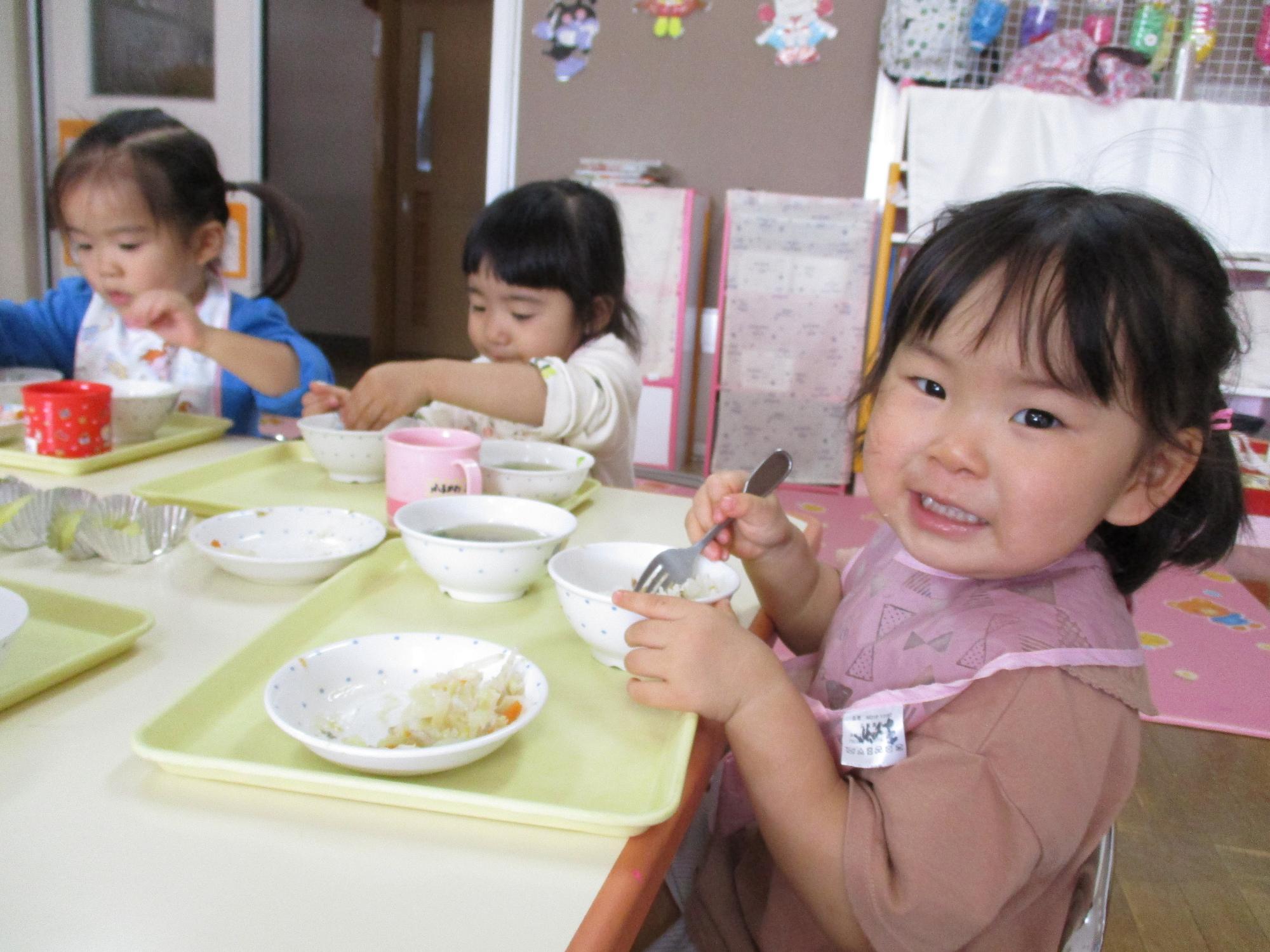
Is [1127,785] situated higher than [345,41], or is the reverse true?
[345,41]

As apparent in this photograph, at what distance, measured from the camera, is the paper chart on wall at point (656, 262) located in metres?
3.53

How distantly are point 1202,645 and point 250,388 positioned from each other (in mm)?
2290

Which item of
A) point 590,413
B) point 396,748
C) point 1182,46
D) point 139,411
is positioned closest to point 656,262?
point 1182,46

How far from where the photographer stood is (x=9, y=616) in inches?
21.1

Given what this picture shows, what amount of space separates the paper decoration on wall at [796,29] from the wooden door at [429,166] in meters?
2.29

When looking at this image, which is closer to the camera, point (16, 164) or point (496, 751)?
point (496, 751)

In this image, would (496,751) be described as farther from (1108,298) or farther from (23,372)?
(23,372)

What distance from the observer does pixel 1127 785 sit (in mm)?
604

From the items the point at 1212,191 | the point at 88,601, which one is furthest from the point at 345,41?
the point at 88,601

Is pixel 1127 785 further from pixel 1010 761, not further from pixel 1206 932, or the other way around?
pixel 1206 932

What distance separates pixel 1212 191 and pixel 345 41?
491cm

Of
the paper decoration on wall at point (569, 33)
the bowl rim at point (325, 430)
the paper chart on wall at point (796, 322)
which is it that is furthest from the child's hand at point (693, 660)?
the paper decoration on wall at point (569, 33)

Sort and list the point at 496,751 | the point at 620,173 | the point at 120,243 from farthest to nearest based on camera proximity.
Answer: the point at 620,173
the point at 120,243
the point at 496,751

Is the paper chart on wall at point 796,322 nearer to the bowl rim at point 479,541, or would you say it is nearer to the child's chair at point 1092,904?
the bowl rim at point 479,541
